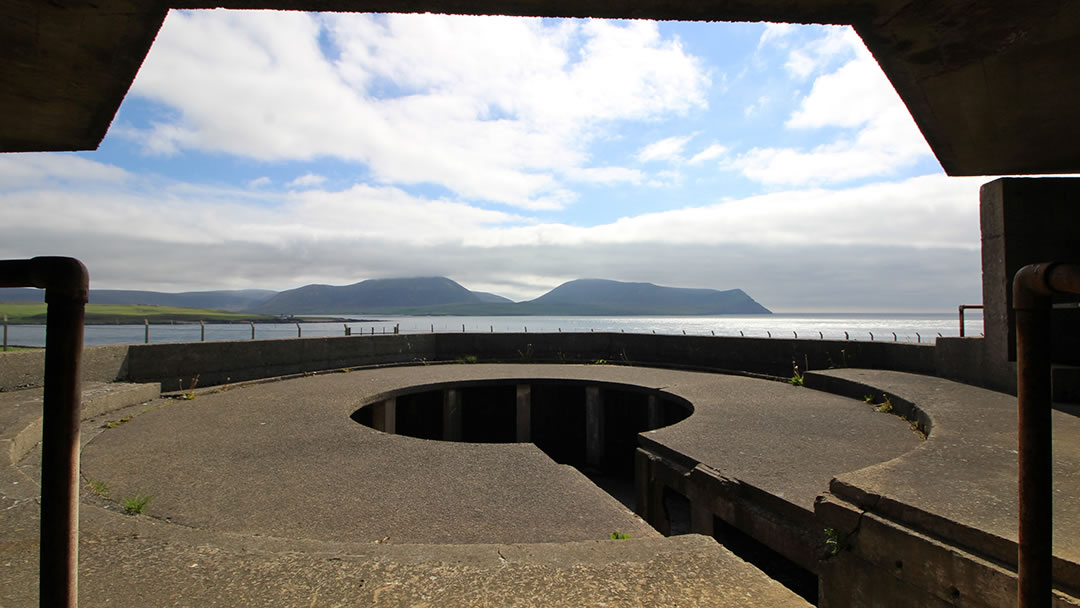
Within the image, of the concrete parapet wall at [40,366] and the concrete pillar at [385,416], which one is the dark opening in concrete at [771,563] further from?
the concrete parapet wall at [40,366]

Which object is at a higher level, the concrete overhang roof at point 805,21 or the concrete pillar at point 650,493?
the concrete overhang roof at point 805,21

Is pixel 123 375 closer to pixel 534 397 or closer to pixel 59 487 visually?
pixel 534 397

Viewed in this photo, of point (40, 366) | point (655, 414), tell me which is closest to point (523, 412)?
point (655, 414)

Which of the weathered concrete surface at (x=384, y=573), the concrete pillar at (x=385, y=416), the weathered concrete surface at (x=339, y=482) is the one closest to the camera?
the weathered concrete surface at (x=384, y=573)

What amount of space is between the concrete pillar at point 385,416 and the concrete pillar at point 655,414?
5.15 metres

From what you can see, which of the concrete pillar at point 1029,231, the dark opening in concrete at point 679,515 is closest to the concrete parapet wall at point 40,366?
the dark opening in concrete at point 679,515

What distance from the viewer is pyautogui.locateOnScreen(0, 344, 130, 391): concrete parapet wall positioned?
7.93 metres

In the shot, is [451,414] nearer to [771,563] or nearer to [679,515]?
[679,515]

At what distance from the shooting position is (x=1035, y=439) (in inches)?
75.2

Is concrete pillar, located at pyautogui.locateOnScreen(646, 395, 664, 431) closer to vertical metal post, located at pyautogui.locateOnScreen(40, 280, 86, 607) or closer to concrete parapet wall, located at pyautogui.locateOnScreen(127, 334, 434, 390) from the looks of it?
concrete parapet wall, located at pyautogui.locateOnScreen(127, 334, 434, 390)

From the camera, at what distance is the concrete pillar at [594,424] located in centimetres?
1130

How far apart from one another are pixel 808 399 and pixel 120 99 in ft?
31.4

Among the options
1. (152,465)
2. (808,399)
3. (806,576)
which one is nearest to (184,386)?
(152,465)

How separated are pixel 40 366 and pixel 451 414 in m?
7.00
